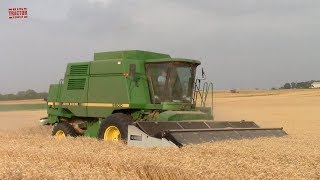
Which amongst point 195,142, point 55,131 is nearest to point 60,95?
point 55,131

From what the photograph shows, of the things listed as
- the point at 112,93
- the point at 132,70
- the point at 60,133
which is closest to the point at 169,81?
the point at 132,70

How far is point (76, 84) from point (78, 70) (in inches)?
15.2

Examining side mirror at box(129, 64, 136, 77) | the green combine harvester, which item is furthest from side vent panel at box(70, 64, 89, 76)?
side mirror at box(129, 64, 136, 77)

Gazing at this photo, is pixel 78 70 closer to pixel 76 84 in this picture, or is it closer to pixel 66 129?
pixel 76 84

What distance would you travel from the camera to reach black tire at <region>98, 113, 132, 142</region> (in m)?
9.60

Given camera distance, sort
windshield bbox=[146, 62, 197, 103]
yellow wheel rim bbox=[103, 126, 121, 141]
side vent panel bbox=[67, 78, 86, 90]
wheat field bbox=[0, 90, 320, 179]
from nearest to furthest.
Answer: wheat field bbox=[0, 90, 320, 179], yellow wheel rim bbox=[103, 126, 121, 141], windshield bbox=[146, 62, 197, 103], side vent panel bbox=[67, 78, 86, 90]

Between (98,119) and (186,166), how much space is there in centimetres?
629

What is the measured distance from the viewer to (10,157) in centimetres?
698

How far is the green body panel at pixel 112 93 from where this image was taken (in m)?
10.5

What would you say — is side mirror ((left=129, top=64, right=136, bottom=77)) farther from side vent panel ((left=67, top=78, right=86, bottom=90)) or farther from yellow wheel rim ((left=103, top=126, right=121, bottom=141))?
side vent panel ((left=67, top=78, right=86, bottom=90))

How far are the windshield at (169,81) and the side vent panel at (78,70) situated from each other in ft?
6.15

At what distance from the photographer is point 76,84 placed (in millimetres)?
12016

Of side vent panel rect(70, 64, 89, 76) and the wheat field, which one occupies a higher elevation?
side vent panel rect(70, 64, 89, 76)

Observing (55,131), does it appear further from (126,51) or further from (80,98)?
(126,51)
